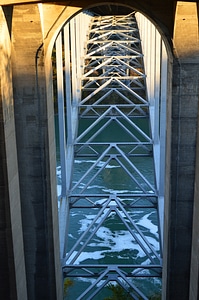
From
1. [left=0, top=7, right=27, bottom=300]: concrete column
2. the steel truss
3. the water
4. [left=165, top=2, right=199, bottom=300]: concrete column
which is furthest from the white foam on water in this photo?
[left=0, top=7, right=27, bottom=300]: concrete column

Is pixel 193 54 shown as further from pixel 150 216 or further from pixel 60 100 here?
pixel 150 216

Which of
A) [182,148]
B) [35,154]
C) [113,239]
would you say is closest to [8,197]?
[35,154]

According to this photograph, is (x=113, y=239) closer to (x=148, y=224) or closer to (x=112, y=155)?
(x=148, y=224)

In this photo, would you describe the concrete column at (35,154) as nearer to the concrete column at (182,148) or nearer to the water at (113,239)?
the concrete column at (182,148)

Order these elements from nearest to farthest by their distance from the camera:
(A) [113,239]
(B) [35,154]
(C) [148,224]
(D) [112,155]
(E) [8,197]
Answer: (E) [8,197]
(B) [35,154]
(D) [112,155]
(A) [113,239]
(C) [148,224]

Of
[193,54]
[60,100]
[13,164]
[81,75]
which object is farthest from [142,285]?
[13,164]

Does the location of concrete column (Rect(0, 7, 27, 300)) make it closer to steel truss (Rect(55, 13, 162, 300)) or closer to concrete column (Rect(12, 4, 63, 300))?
concrete column (Rect(12, 4, 63, 300))
